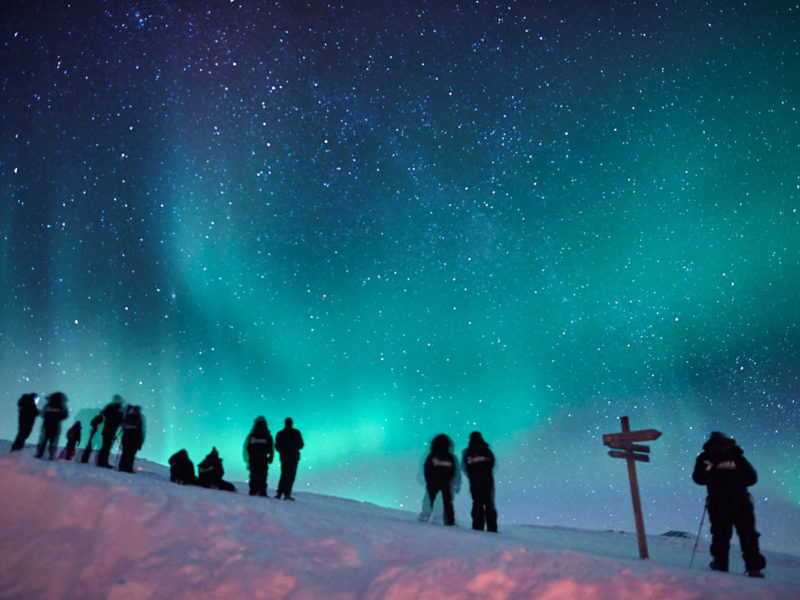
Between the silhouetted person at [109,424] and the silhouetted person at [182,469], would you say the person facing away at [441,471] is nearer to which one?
the silhouetted person at [182,469]

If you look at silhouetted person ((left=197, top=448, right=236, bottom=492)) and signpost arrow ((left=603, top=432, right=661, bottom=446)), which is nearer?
signpost arrow ((left=603, top=432, right=661, bottom=446))

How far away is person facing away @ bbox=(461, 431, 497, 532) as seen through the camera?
1000 cm

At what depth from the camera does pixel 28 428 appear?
11.3 metres

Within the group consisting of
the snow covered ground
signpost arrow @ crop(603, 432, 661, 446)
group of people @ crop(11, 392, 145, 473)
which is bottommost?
the snow covered ground

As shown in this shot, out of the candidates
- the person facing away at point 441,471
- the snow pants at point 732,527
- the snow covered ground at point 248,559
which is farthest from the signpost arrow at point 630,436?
the person facing away at point 441,471

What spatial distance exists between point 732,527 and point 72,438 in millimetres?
16103

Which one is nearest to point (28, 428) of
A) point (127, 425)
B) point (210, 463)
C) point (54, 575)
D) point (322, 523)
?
point (127, 425)

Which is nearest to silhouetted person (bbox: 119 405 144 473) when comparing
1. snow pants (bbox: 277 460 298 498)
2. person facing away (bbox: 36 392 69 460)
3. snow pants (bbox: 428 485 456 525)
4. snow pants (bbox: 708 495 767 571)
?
person facing away (bbox: 36 392 69 460)

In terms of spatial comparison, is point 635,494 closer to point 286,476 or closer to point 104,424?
point 286,476

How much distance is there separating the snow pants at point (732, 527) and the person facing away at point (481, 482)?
3931 millimetres

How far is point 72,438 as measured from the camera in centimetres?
1435

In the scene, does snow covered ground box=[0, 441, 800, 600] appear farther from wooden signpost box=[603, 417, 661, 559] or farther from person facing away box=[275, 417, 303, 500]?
person facing away box=[275, 417, 303, 500]

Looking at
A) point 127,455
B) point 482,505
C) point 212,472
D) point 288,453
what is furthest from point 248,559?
point 127,455

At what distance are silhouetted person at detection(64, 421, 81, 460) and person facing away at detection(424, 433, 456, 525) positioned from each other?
10.6m
